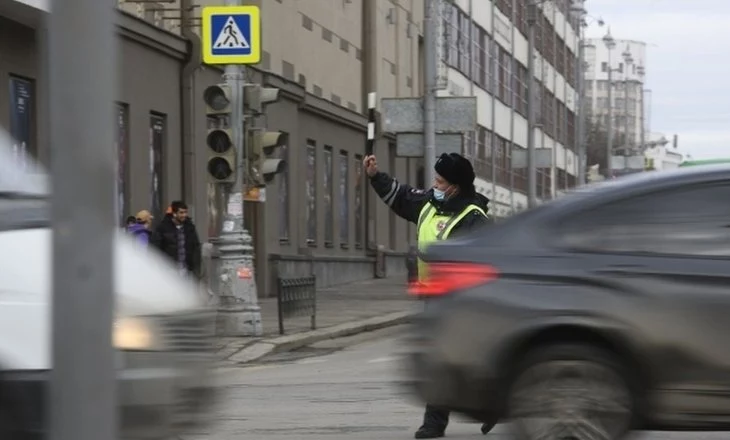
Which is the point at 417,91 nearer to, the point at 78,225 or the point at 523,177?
the point at 523,177

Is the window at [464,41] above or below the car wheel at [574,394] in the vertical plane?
above

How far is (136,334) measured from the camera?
5.92 m

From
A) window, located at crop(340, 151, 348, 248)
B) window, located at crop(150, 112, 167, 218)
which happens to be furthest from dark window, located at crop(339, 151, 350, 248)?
window, located at crop(150, 112, 167, 218)

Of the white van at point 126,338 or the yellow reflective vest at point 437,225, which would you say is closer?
the white van at point 126,338

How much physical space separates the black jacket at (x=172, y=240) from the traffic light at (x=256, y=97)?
9.85ft

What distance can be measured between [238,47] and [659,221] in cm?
1081

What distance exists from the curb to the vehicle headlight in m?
8.22

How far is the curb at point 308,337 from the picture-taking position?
1642 cm

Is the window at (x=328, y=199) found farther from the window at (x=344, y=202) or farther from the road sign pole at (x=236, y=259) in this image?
the road sign pole at (x=236, y=259)

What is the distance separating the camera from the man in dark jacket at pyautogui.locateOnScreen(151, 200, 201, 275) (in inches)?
799

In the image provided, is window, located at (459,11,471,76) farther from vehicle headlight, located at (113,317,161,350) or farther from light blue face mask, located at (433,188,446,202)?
vehicle headlight, located at (113,317,161,350)

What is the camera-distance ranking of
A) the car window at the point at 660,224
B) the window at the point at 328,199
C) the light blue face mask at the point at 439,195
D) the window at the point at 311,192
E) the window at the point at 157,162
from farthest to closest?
the window at the point at 328,199, the window at the point at 311,192, the window at the point at 157,162, the light blue face mask at the point at 439,195, the car window at the point at 660,224

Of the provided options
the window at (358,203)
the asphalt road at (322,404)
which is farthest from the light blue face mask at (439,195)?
the window at (358,203)

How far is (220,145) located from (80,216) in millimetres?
13867
